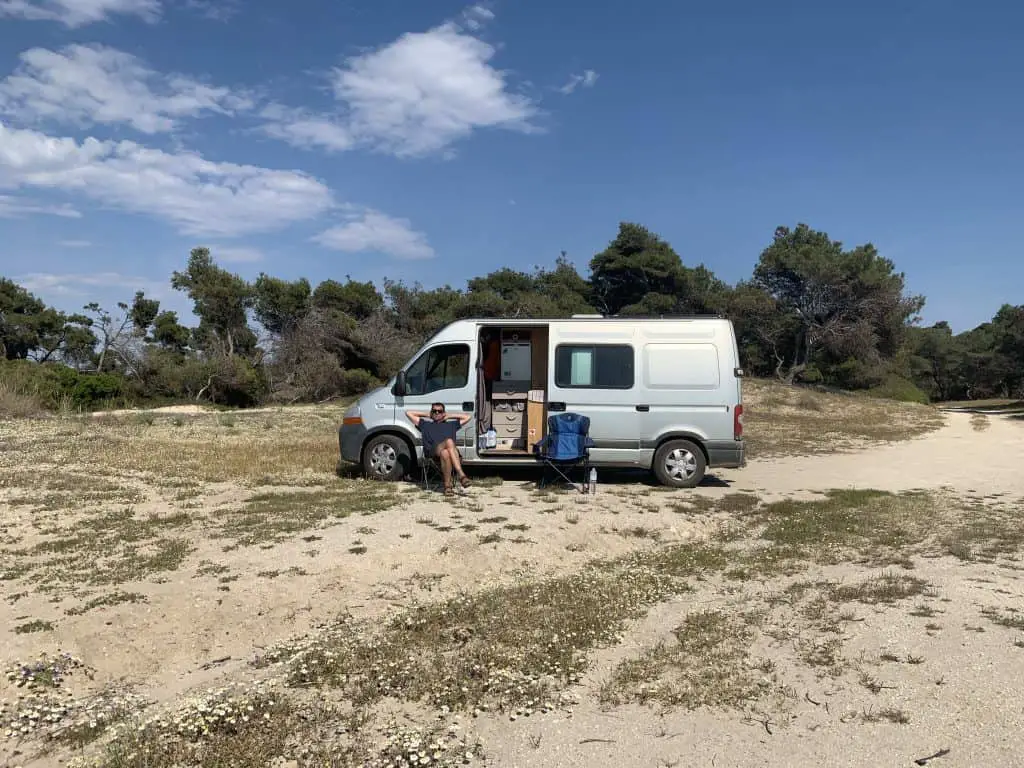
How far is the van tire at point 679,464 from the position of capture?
33.4 feet

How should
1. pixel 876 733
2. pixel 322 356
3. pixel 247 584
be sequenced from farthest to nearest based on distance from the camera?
pixel 322 356 → pixel 247 584 → pixel 876 733

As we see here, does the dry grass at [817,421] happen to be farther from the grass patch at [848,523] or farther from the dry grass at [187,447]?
the dry grass at [187,447]

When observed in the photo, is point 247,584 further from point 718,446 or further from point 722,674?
point 718,446

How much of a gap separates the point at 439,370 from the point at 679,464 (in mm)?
3825

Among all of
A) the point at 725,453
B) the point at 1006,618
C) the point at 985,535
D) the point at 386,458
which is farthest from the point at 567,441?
the point at 1006,618

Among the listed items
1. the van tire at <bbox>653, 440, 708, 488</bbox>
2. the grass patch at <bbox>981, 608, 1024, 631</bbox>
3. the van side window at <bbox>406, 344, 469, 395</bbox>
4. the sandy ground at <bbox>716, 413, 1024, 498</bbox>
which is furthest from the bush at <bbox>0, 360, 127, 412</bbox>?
the grass patch at <bbox>981, 608, 1024, 631</bbox>

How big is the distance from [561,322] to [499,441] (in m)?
2.13

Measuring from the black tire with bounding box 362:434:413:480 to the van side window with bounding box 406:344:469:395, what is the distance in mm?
787

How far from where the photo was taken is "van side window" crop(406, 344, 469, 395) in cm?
1025

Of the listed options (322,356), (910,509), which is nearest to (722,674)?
(910,509)

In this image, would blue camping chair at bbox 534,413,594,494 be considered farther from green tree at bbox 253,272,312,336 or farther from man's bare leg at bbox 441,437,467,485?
green tree at bbox 253,272,312,336

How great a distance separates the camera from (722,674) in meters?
4.03

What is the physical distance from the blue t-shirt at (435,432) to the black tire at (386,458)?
0.84m

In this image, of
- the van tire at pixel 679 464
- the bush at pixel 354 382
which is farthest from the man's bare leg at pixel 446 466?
the bush at pixel 354 382
